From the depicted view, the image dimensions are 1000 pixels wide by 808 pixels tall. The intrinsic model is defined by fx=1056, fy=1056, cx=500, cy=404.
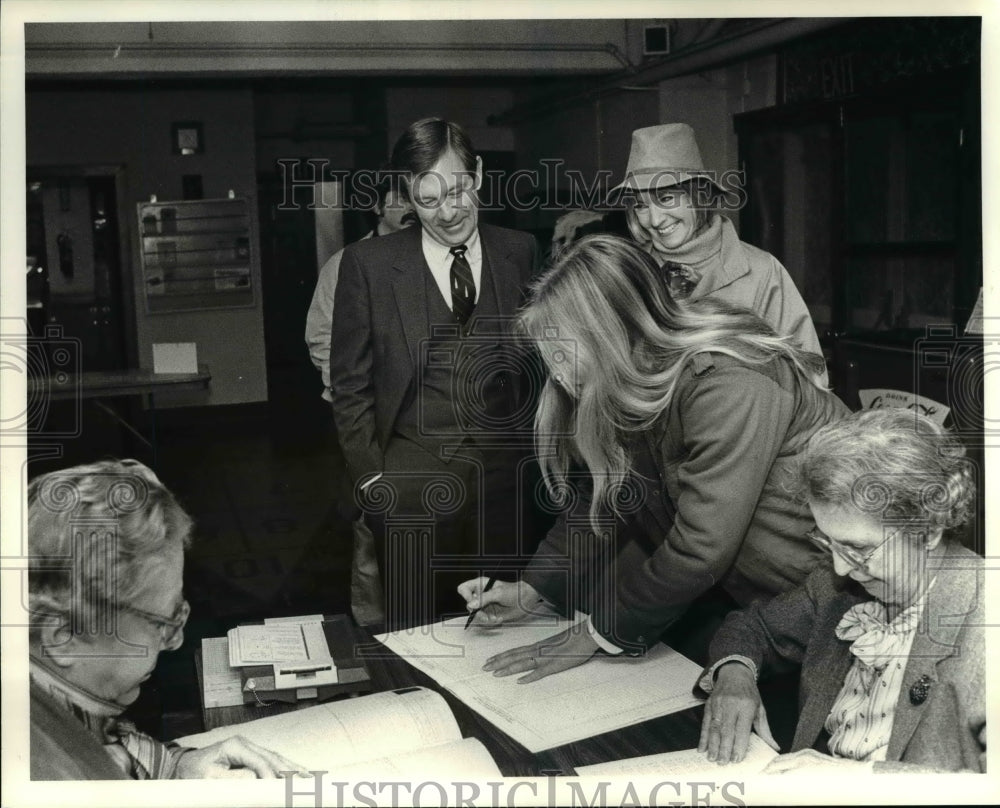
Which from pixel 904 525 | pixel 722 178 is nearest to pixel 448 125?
pixel 722 178

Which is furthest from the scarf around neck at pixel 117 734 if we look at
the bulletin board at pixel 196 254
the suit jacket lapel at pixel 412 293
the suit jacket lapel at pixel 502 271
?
the suit jacket lapel at pixel 502 271

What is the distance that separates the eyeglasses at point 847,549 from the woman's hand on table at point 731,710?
374 millimetres

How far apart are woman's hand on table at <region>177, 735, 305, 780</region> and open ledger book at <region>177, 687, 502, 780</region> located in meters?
0.02

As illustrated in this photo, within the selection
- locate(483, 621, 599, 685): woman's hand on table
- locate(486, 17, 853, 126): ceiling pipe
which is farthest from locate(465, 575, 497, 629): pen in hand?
locate(486, 17, 853, 126): ceiling pipe

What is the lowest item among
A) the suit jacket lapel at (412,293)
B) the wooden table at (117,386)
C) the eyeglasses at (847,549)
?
the eyeglasses at (847,549)

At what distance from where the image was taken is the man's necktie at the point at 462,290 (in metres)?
2.79

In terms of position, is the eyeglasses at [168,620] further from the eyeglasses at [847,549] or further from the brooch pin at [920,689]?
the brooch pin at [920,689]

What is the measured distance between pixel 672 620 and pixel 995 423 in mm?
1012

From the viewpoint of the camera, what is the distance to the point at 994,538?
2.83 meters

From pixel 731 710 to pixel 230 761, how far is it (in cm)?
117

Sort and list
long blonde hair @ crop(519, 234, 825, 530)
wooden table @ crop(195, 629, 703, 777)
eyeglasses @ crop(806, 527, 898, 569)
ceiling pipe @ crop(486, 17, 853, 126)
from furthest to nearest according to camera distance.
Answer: ceiling pipe @ crop(486, 17, 853, 126) < long blonde hair @ crop(519, 234, 825, 530) < eyeglasses @ crop(806, 527, 898, 569) < wooden table @ crop(195, 629, 703, 777)

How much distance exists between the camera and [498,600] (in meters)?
2.82

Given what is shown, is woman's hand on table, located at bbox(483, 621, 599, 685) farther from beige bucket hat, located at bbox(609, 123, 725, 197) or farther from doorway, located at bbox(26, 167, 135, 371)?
doorway, located at bbox(26, 167, 135, 371)

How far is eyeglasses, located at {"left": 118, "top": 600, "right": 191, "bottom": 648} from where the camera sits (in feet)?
8.78
